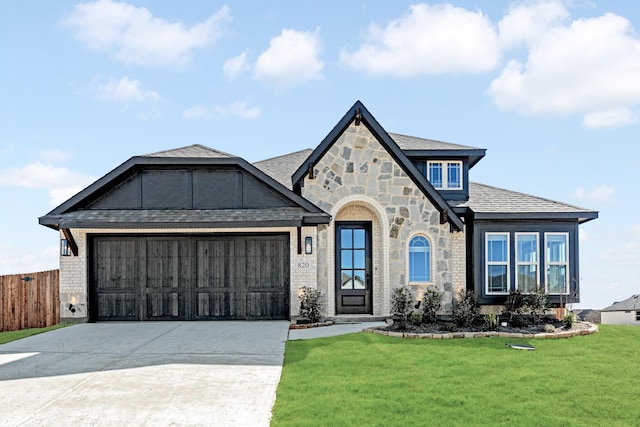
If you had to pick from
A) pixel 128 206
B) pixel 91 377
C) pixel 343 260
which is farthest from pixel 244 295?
pixel 91 377

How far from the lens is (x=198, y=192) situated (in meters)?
16.4

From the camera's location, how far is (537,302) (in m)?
16.0

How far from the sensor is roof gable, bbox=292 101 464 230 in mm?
16328

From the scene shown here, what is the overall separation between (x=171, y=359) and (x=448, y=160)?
1153 centimetres

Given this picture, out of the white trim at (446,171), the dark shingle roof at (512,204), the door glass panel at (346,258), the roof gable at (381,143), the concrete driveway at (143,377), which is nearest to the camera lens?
the concrete driveway at (143,377)

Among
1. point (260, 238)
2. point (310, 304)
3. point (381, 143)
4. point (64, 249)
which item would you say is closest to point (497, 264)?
point (381, 143)

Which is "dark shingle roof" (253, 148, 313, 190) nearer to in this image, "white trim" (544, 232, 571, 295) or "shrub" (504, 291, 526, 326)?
"shrub" (504, 291, 526, 326)

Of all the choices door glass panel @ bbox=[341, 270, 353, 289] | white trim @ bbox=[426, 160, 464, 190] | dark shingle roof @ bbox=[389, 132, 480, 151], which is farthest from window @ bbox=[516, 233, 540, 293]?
door glass panel @ bbox=[341, 270, 353, 289]

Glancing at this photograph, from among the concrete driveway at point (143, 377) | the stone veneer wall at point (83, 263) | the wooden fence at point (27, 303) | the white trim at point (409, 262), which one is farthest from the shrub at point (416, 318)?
the wooden fence at point (27, 303)

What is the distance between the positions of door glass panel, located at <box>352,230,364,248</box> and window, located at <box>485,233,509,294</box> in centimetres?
376

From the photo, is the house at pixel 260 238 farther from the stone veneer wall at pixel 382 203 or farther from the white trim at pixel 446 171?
the white trim at pixel 446 171

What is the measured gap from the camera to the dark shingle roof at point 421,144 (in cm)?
1862

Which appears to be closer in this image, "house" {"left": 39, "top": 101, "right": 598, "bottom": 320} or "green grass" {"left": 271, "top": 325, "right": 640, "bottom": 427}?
"green grass" {"left": 271, "top": 325, "right": 640, "bottom": 427}

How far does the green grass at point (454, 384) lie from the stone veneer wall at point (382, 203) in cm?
360
